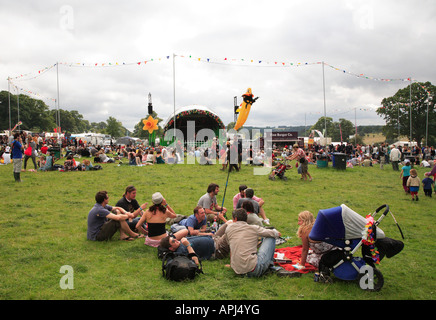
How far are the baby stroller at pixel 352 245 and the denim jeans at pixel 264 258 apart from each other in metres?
0.71

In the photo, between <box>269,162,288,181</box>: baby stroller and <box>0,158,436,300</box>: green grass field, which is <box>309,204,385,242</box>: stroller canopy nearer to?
<box>0,158,436,300</box>: green grass field

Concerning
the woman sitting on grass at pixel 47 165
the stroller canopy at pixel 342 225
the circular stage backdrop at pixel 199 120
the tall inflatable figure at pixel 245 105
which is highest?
the circular stage backdrop at pixel 199 120

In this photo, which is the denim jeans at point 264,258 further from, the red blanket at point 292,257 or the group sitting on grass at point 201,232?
the red blanket at point 292,257

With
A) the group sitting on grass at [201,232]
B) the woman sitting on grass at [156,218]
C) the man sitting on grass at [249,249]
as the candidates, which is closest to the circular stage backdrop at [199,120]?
the group sitting on grass at [201,232]

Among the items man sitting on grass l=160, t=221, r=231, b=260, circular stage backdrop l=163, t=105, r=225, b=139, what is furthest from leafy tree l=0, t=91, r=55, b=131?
man sitting on grass l=160, t=221, r=231, b=260

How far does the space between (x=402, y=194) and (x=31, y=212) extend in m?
12.6

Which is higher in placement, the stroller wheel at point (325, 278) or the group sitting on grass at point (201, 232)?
the group sitting on grass at point (201, 232)

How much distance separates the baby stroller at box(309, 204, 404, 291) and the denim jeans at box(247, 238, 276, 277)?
708 mm

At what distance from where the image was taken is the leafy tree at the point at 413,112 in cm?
4906

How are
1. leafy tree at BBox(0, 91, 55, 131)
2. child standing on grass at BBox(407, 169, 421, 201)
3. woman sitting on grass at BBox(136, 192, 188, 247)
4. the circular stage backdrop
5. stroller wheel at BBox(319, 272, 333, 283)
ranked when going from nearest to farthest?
stroller wheel at BBox(319, 272, 333, 283), woman sitting on grass at BBox(136, 192, 188, 247), child standing on grass at BBox(407, 169, 421, 201), the circular stage backdrop, leafy tree at BBox(0, 91, 55, 131)

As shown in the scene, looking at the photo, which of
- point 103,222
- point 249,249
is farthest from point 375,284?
point 103,222

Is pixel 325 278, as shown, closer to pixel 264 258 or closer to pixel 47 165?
pixel 264 258

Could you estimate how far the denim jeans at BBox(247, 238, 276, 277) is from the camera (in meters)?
4.59
